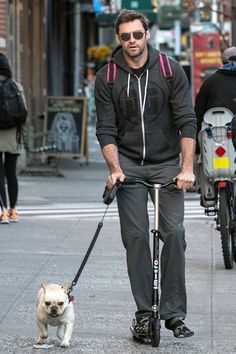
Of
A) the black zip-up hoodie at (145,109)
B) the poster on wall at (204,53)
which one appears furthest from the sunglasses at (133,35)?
the poster on wall at (204,53)

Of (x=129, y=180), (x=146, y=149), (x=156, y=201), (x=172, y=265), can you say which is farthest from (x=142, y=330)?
(x=146, y=149)

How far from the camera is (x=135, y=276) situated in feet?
22.7

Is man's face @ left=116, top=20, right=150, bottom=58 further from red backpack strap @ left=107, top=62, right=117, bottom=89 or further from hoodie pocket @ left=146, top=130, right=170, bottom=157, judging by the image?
hoodie pocket @ left=146, top=130, right=170, bottom=157

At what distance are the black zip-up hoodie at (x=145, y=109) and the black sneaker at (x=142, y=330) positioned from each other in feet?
3.20

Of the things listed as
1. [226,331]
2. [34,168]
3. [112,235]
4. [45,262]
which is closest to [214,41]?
[34,168]

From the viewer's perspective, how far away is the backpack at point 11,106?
1243cm

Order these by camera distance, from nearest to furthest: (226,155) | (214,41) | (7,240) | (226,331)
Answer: (226,331) → (226,155) → (7,240) → (214,41)

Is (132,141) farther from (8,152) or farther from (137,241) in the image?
(8,152)

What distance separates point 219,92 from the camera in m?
10.1

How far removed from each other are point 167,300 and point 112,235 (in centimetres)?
496

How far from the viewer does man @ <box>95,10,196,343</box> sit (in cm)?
688

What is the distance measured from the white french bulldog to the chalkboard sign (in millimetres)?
15346

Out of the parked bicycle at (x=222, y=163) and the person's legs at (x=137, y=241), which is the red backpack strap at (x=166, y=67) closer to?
the person's legs at (x=137, y=241)

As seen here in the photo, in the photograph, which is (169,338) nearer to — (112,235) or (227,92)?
(227,92)
